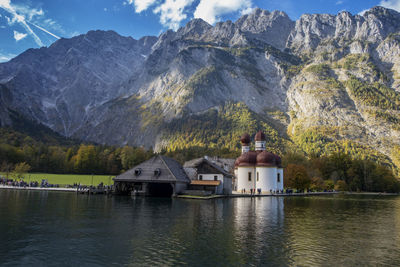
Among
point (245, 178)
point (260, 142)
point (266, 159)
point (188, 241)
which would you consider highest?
point (260, 142)

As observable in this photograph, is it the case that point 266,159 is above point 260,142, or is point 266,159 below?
below

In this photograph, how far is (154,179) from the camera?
5819cm

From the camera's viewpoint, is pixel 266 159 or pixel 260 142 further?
pixel 260 142

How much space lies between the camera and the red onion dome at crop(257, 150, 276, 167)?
84.9 m

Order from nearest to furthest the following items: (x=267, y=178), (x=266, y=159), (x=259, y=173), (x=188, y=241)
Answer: (x=188, y=241) → (x=267, y=178) → (x=266, y=159) → (x=259, y=173)

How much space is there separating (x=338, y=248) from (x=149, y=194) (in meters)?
46.6

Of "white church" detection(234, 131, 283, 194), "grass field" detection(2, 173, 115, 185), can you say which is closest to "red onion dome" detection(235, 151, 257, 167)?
"white church" detection(234, 131, 283, 194)

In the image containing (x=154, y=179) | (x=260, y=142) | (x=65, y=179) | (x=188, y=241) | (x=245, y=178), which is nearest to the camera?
(x=188, y=241)

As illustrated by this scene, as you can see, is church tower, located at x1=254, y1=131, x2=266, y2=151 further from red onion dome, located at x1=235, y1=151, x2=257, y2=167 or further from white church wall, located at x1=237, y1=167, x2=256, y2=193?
white church wall, located at x1=237, y1=167, x2=256, y2=193

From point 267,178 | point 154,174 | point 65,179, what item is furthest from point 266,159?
point 65,179

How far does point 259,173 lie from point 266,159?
4.25 metres

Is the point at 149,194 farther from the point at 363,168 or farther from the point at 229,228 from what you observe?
the point at 363,168

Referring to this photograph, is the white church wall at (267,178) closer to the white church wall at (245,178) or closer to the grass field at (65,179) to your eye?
the white church wall at (245,178)

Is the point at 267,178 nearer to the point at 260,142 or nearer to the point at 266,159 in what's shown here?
the point at 266,159
